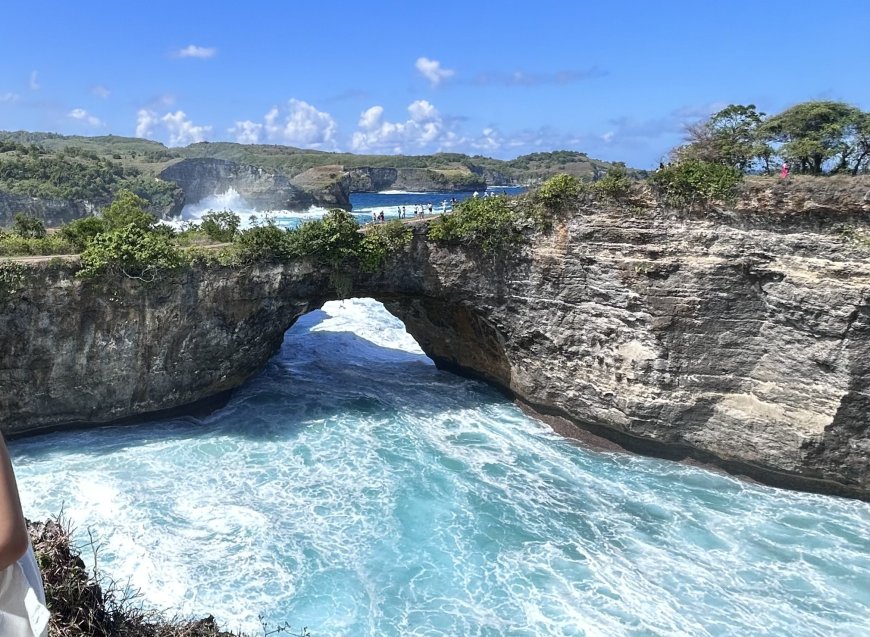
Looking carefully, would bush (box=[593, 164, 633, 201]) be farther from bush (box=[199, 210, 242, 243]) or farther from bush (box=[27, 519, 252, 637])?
bush (box=[27, 519, 252, 637])

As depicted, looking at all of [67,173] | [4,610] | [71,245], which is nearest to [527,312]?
[71,245]

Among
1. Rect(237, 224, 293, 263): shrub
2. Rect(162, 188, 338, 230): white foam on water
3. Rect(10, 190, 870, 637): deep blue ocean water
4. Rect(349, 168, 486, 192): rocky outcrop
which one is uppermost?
Rect(349, 168, 486, 192): rocky outcrop

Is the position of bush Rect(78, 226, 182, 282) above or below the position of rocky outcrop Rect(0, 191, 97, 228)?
below

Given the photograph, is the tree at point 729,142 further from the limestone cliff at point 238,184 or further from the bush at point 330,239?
the limestone cliff at point 238,184

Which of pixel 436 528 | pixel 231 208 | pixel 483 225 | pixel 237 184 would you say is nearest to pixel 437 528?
pixel 436 528

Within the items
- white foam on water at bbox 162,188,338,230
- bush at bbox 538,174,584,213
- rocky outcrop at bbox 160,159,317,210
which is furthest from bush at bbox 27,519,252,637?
rocky outcrop at bbox 160,159,317,210

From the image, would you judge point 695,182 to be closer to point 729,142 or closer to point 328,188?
point 729,142

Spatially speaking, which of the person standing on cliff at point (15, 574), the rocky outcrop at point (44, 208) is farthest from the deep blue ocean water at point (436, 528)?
the rocky outcrop at point (44, 208)
